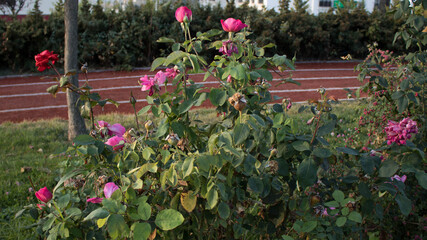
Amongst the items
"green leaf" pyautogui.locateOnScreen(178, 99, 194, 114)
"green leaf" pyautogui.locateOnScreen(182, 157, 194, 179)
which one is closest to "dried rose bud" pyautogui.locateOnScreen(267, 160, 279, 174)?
"green leaf" pyautogui.locateOnScreen(182, 157, 194, 179)

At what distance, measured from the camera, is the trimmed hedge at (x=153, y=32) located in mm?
11875

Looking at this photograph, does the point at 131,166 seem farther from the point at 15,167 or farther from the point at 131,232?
the point at 15,167

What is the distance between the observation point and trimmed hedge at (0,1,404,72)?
468 inches

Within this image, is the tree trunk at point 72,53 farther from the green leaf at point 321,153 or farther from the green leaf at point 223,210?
the green leaf at point 321,153

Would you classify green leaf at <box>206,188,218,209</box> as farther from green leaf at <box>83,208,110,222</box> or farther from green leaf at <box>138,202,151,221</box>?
green leaf at <box>83,208,110,222</box>

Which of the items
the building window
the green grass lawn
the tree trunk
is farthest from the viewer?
the building window

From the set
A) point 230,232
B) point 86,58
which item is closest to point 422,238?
point 230,232

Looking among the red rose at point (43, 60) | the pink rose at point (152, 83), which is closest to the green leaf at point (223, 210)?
the pink rose at point (152, 83)

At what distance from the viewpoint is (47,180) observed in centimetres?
373

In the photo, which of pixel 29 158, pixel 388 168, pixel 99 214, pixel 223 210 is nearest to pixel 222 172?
pixel 223 210

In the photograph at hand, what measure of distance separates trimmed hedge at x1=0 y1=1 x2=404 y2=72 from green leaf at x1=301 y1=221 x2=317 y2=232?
961 centimetres

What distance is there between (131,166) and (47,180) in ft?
7.68

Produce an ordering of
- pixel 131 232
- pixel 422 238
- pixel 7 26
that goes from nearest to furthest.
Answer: pixel 131 232 → pixel 422 238 → pixel 7 26

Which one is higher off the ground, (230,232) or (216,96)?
(216,96)
